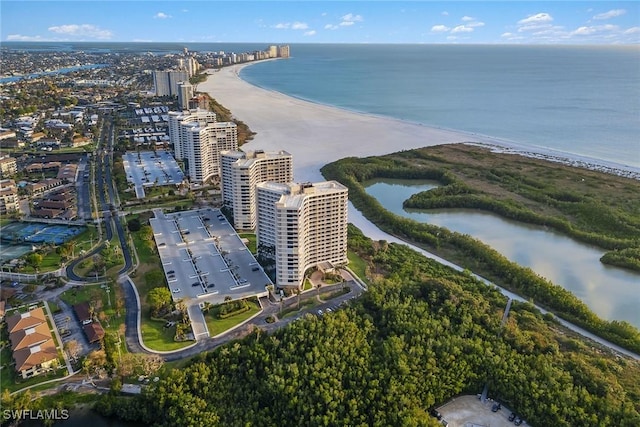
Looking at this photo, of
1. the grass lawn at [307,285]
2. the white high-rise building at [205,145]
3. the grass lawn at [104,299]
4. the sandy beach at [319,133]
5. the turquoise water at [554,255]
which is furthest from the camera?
the sandy beach at [319,133]

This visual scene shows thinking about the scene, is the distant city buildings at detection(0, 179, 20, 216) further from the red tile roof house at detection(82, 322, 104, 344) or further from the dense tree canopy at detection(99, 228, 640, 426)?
the dense tree canopy at detection(99, 228, 640, 426)

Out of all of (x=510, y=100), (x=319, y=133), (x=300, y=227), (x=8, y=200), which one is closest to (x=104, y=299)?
(x=300, y=227)

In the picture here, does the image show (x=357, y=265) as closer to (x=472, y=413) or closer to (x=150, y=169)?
(x=472, y=413)

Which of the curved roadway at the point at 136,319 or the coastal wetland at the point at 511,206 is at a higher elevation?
the coastal wetland at the point at 511,206

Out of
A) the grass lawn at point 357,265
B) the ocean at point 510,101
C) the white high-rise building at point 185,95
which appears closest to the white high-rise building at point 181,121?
the white high-rise building at point 185,95

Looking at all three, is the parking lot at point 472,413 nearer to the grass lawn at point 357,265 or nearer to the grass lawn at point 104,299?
the grass lawn at point 357,265

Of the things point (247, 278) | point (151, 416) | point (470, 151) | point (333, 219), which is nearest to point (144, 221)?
point (247, 278)
